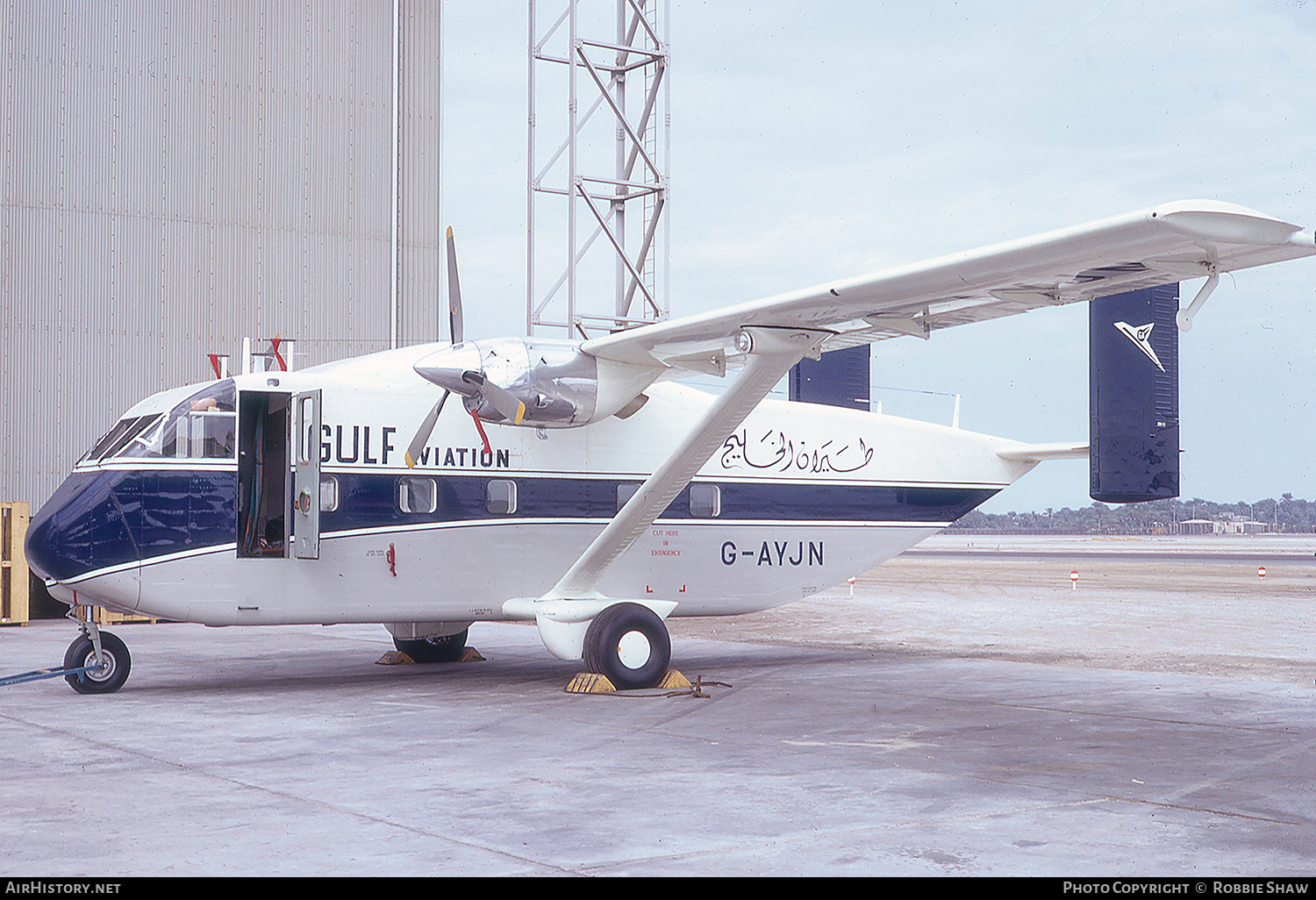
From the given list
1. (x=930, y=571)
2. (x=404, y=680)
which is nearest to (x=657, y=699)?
(x=404, y=680)

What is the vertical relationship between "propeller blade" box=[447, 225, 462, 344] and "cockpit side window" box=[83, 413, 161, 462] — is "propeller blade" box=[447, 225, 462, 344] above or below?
above

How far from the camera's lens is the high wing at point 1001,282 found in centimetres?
836

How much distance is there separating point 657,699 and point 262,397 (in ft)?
16.7

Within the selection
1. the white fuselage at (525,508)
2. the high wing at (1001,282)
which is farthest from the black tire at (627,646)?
the high wing at (1001,282)

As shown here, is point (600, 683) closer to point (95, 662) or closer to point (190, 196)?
point (95, 662)

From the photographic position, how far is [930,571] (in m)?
51.8

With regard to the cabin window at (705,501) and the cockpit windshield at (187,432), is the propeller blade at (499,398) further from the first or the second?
the cabin window at (705,501)

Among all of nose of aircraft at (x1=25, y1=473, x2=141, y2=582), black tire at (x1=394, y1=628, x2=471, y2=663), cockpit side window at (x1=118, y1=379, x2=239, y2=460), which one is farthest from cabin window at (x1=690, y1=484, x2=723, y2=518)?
nose of aircraft at (x1=25, y1=473, x2=141, y2=582)

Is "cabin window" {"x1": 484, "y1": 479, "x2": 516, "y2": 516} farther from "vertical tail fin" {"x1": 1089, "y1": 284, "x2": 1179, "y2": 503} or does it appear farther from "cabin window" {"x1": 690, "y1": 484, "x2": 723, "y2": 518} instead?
"vertical tail fin" {"x1": 1089, "y1": 284, "x2": 1179, "y2": 503}

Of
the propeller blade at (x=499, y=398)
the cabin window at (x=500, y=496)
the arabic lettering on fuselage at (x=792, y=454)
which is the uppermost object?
the propeller blade at (x=499, y=398)

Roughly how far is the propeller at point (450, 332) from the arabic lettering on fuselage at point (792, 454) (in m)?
3.17

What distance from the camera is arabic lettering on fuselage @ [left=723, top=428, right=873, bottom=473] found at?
15.2 meters

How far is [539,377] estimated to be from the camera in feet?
42.6

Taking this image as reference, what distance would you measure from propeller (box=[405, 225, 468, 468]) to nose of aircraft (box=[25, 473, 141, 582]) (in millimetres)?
2859
